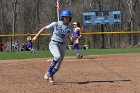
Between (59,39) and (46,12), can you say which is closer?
(59,39)

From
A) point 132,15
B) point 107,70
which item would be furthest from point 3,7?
point 107,70

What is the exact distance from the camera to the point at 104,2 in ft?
200

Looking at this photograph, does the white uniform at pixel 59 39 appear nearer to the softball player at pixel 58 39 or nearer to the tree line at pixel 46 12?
the softball player at pixel 58 39

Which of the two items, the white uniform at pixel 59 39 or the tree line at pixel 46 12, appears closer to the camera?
the white uniform at pixel 59 39

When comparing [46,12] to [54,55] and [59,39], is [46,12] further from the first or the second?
[54,55]

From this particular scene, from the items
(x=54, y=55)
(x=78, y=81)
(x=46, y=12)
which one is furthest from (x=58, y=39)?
(x=46, y=12)

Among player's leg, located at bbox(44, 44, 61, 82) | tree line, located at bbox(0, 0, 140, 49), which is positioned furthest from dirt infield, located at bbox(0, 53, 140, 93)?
tree line, located at bbox(0, 0, 140, 49)

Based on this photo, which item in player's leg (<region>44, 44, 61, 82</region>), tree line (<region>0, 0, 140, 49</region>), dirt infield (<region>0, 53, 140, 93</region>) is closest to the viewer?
dirt infield (<region>0, 53, 140, 93</region>)

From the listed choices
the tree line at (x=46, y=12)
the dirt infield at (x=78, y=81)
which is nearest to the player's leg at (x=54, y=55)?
the dirt infield at (x=78, y=81)

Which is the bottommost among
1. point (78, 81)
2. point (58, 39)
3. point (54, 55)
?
point (78, 81)

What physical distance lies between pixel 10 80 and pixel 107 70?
156 inches

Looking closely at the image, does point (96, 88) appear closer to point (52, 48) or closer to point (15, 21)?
point (52, 48)

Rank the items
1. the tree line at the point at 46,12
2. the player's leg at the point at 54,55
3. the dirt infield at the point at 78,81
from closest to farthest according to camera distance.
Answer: the dirt infield at the point at 78,81 → the player's leg at the point at 54,55 → the tree line at the point at 46,12

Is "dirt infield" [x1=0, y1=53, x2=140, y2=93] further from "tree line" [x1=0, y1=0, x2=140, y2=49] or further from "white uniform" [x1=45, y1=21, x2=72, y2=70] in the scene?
"tree line" [x1=0, y1=0, x2=140, y2=49]
